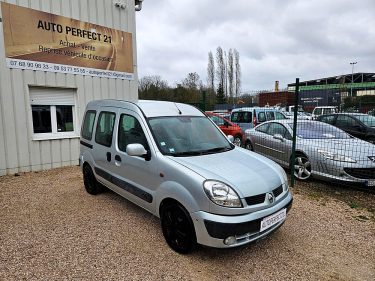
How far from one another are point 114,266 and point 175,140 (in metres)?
1.71

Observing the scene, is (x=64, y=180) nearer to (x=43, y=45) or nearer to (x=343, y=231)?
(x=43, y=45)

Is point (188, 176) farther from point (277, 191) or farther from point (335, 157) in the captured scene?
point (335, 157)

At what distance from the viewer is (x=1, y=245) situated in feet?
11.6

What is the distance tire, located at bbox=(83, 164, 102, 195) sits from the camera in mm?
5387

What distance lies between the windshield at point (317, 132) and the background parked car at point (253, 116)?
5504 millimetres

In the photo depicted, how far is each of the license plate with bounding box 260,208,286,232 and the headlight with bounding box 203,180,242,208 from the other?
380 mm

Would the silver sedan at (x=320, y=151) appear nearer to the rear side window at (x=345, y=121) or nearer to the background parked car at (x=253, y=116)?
the rear side window at (x=345, y=121)

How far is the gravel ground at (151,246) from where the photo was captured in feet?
9.62

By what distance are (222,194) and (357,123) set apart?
8992 millimetres

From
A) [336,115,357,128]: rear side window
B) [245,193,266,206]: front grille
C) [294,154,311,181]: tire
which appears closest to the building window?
[294,154,311,181]: tire

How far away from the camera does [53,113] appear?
8.20 metres

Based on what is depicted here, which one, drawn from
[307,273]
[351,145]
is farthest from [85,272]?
[351,145]

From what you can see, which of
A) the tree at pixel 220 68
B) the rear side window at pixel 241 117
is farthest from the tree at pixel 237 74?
the rear side window at pixel 241 117

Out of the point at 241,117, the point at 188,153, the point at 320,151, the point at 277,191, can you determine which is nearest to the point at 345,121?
the point at 241,117
